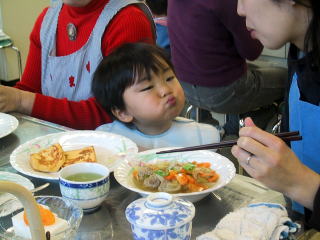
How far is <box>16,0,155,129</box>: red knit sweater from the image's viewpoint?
1503mm

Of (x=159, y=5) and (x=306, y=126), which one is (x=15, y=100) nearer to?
(x=306, y=126)

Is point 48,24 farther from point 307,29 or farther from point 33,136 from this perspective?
point 307,29

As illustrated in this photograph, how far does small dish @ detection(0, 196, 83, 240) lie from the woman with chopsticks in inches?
13.1

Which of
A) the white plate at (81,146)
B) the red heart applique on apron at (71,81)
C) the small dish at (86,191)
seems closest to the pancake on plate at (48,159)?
the white plate at (81,146)

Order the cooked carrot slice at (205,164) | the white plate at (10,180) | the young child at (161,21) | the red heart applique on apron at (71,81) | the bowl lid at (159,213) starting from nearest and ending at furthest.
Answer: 1. the bowl lid at (159,213)
2. the white plate at (10,180)
3. the cooked carrot slice at (205,164)
4. the red heart applique on apron at (71,81)
5. the young child at (161,21)

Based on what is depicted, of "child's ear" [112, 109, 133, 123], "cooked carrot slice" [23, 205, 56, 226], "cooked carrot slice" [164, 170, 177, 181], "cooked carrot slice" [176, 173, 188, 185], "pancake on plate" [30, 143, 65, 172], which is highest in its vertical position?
"cooked carrot slice" [23, 205, 56, 226]

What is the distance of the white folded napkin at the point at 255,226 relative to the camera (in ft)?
2.42

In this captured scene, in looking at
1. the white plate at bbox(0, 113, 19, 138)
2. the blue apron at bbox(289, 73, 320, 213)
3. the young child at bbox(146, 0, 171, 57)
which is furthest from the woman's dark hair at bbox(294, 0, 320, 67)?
the young child at bbox(146, 0, 171, 57)

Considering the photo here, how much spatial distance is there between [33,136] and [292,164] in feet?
2.59

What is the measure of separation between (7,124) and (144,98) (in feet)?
1.41

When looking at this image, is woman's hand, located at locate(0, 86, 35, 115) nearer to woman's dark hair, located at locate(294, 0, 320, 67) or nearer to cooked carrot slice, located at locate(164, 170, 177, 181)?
cooked carrot slice, located at locate(164, 170, 177, 181)

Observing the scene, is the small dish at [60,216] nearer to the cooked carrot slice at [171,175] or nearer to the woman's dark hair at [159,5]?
the cooked carrot slice at [171,175]

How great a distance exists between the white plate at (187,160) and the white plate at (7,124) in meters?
0.44

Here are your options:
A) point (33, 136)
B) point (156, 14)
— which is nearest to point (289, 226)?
point (33, 136)
